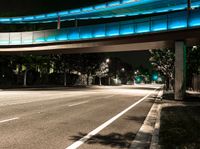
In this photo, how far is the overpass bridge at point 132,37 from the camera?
2714 cm

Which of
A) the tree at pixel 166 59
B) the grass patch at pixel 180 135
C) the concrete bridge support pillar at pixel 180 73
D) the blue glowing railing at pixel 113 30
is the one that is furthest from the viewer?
the tree at pixel 166 59

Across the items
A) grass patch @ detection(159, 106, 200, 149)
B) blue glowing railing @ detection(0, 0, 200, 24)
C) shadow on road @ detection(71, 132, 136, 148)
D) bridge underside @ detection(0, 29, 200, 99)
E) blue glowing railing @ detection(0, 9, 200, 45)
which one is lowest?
shadow on road @ detection(71, 132, 136, 148)

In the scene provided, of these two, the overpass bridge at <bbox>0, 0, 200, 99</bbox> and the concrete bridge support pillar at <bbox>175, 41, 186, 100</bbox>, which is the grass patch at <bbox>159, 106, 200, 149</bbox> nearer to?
the concrete bridge support pillar at <bbox>175, 41, 186, 100</bbox>

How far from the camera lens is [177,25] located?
1121 inches

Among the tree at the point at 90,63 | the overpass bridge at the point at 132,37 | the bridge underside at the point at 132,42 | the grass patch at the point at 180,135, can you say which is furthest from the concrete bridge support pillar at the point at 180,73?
the tree at the point at 90,63

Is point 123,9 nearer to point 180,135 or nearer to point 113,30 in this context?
point 113,30

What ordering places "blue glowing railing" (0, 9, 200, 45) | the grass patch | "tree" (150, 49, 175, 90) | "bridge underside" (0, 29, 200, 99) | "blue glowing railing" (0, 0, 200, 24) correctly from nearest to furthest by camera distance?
the grass patch → "bridge underside" (0, 29, 200, 99) → "blue glowing railing" (0, 9, 200, 45) → "tree" (150, 49, 175, 90) → "blue glowing railing" (0, 0, 200, 24)

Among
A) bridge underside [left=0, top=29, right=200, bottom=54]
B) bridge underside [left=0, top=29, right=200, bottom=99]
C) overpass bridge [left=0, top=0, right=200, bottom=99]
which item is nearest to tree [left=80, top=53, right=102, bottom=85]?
overpass bridge [left=0, top=0, right=200, bottom=99]

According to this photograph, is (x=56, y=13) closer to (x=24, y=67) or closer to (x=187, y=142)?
(x=24, y=67)

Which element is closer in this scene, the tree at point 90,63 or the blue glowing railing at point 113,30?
the blue glowing railing at point 113,30

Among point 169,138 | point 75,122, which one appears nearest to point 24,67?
point 75,122

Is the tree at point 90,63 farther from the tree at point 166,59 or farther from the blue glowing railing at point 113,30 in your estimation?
the tree at point 166,59

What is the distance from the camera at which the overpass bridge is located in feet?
89.0

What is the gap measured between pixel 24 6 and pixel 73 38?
25.1m
